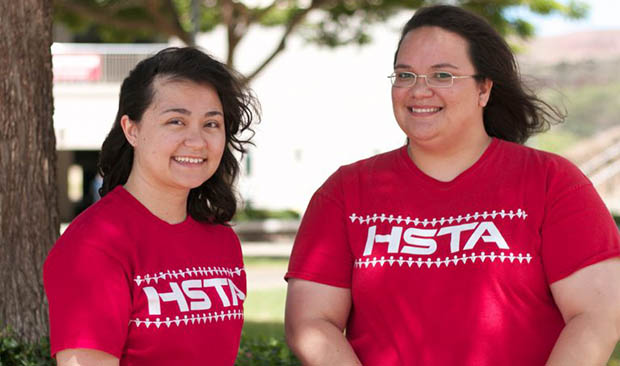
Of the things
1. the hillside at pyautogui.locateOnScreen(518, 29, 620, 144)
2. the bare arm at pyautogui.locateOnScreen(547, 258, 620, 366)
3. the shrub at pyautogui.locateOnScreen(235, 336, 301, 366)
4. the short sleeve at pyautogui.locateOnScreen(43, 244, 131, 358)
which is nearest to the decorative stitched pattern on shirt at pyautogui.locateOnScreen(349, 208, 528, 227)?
the bare arm at pyautogui.locateOnScreen(547, 258, 620, 366)

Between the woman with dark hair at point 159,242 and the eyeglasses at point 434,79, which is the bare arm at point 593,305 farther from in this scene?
the woman with dark hair at point 159,242

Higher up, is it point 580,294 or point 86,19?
point 86,19

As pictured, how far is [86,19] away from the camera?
1605cm

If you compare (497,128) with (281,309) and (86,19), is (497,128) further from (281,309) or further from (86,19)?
(86,19)

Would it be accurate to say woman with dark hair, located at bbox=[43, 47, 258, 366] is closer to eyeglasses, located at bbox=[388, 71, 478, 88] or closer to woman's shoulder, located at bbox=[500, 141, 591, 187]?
eyeglasses, located at bbox=[388, 71, 478, 88]

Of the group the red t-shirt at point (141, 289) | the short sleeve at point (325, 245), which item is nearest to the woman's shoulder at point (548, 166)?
the short sleeve at point (325, 245)

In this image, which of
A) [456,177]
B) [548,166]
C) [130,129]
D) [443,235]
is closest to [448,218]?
[443,235]

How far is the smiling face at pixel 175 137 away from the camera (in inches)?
116

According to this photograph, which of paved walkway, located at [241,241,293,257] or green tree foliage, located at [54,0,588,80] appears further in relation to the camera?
paved walkway, located at [241,241,293,257]

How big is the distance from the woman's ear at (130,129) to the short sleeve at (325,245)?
26.8 inches

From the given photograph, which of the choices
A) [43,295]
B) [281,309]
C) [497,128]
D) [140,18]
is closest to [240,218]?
[140,18]

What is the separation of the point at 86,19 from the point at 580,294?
46.8ft

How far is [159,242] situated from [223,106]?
1.73 feet

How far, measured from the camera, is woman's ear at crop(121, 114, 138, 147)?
9.93 ft
